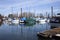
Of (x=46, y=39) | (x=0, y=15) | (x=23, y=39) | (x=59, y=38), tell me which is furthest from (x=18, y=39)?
(x=0, y=15)

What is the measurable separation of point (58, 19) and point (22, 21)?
18.8 m

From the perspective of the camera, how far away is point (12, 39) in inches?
1126

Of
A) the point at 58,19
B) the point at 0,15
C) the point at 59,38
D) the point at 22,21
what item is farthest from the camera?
the point at 0,15

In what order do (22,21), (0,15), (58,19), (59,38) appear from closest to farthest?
(59,38) < (58,19) < (22,21) < (0,15)

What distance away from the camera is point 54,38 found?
27.4m

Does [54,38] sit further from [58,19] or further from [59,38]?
[58,19]

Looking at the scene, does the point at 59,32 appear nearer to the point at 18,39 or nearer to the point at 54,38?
the point at 54,38

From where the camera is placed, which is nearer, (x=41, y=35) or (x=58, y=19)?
(x=41, y=35)

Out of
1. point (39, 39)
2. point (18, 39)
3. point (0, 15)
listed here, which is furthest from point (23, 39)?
point (0, 15)

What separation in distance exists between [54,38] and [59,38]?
85 centimetres

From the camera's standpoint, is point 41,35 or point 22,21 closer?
point 41,35

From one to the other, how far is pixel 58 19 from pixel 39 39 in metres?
52.8

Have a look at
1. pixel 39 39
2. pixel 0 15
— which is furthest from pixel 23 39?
pixel 0 15

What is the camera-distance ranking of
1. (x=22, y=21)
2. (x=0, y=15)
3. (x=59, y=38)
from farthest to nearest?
(x=0, y=15)
(x=22, y=21)
(x=59, y=38)
